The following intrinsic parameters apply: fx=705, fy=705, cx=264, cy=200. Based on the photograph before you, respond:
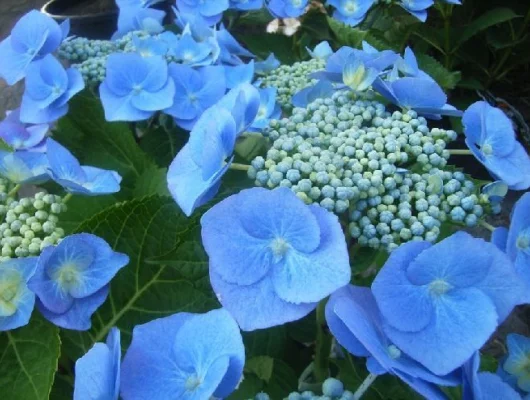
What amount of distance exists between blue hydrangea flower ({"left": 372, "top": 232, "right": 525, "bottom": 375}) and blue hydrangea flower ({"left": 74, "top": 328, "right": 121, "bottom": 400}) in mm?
196

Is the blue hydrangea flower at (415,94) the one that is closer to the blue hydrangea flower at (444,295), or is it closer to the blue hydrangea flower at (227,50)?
the blue hydrangea flower at (444,295)

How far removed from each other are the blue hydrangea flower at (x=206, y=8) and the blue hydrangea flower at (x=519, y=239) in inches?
23.3

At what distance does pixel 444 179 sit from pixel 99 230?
1.13ft

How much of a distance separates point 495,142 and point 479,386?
0.81ft

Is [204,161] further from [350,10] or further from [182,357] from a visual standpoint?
[350,10]

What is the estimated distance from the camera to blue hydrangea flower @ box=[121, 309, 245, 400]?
19.5 inches

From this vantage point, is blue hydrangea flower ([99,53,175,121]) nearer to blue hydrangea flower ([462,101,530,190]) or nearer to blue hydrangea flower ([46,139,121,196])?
blue hydrangea flower ([46,139,121,196])

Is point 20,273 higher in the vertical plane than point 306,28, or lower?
higher

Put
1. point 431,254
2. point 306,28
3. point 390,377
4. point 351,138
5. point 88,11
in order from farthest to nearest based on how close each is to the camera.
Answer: point 88,11, point 306,28, point 390,377, point 351,138, point 431,254

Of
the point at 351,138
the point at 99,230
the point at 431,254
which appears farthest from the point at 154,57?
the point at 431,254

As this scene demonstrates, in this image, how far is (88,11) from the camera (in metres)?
2.20

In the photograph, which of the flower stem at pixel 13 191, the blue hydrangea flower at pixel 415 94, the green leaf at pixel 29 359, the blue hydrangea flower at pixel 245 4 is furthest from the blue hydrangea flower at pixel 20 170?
the blue hydrangea flower at pixel 245 4

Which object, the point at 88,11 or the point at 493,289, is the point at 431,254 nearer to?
the point at 493,289

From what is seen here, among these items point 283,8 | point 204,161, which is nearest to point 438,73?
point 283,8
